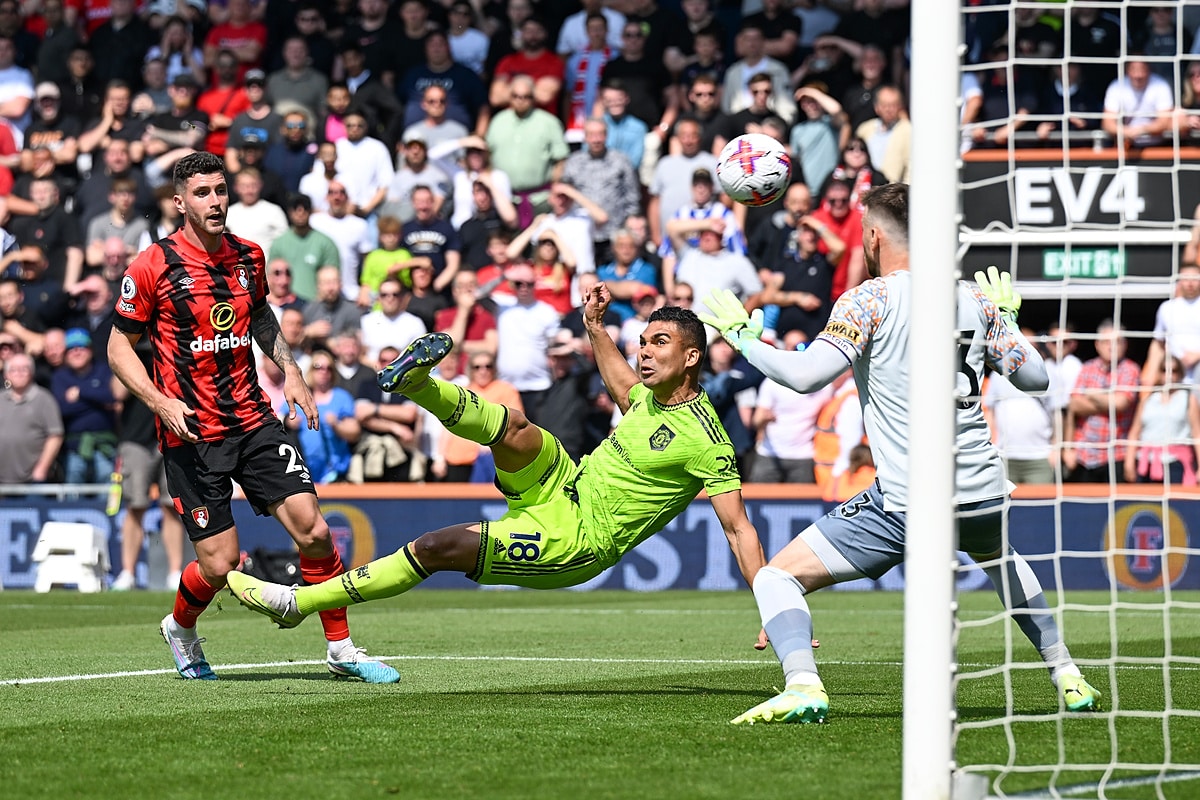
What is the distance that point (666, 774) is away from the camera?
5.30 metres

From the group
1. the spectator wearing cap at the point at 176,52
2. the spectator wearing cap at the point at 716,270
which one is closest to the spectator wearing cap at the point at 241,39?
the spectator wearing cap at the point at 176,52

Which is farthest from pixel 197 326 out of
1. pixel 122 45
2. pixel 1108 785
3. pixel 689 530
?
pixel 122 45

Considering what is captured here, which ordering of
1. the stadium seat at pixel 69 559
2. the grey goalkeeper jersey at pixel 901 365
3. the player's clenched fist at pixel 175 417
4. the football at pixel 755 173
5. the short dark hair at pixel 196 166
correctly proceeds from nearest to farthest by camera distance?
the grey goalkeeper jersey at pixel 901 365 < the player's clenched fist at pixel 175 417 < the short dark hair at pixel 196 166 < the football at pixel 755 173 < the stadium seat at pixel 69 559

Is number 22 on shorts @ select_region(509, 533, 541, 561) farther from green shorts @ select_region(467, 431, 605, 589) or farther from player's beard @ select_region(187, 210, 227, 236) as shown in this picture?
player's beard @ select_region(187, 210, 227, 236)

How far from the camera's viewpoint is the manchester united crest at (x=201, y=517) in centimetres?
844

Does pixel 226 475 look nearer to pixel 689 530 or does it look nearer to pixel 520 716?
pixel 520 716

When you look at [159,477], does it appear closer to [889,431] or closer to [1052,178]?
[1052,178]

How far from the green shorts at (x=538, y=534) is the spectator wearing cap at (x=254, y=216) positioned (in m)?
11.8

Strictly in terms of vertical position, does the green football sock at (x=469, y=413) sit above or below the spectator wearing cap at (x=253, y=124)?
below

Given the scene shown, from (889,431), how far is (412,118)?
47.1 ft

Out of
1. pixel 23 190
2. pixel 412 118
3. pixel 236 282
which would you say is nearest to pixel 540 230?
pixel 412 118

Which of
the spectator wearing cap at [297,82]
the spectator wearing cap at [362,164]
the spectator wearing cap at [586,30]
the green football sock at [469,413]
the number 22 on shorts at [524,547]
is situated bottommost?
the number 22 on shorts at [524,547]

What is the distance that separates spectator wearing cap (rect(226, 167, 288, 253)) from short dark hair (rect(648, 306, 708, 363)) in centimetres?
1168

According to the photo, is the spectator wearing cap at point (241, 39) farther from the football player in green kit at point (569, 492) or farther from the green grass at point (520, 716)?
the football player in green kit at point (569, 492)
